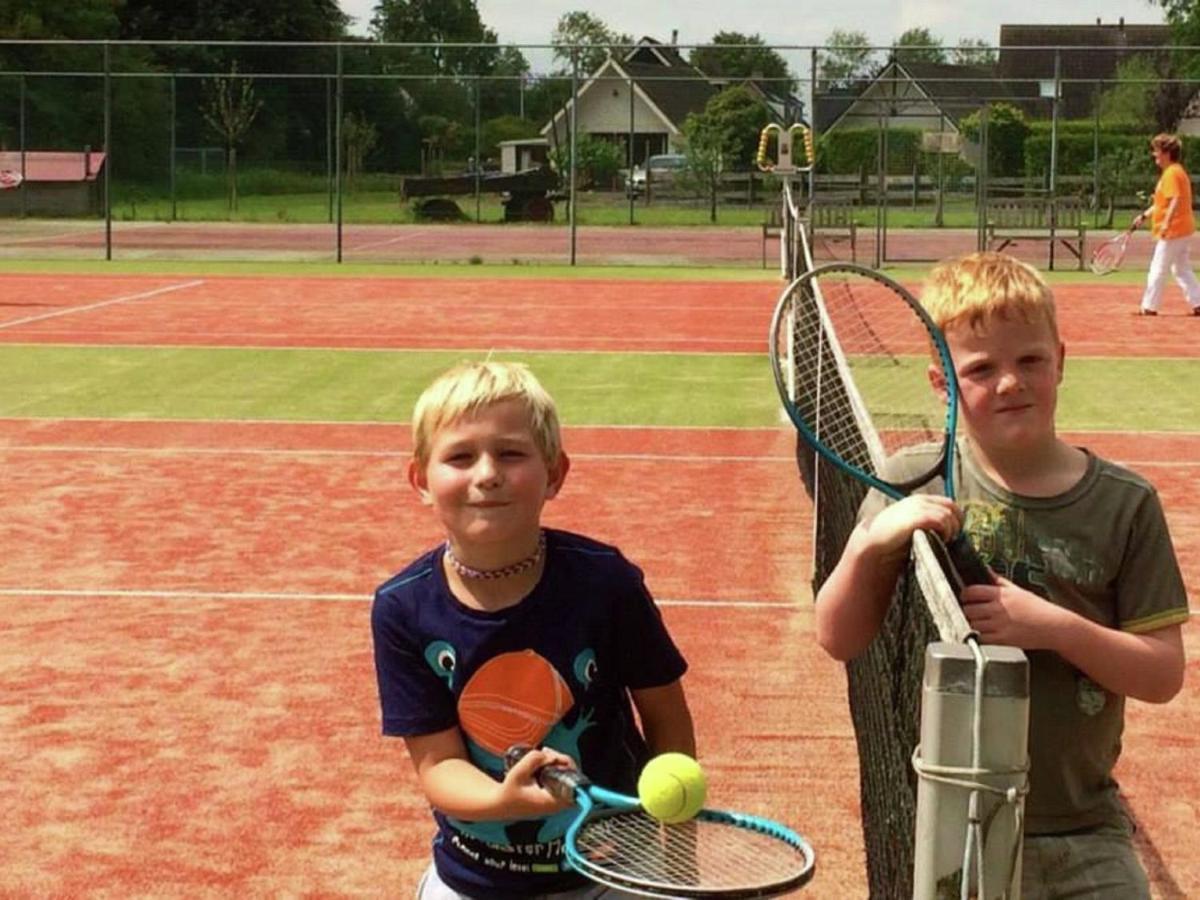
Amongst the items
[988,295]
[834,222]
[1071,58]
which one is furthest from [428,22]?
[988,295]

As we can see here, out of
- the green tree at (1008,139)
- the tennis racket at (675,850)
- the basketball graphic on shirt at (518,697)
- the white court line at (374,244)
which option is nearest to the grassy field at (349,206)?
the white court line at (374,244)

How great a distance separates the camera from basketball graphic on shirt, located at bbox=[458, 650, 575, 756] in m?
2.89

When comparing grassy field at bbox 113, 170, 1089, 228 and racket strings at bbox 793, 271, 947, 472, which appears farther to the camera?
grassy field at bbox 113, 170, 1089, 228

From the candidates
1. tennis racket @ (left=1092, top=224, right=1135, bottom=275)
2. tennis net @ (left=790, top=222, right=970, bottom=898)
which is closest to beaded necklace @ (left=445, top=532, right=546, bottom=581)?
tennis net @ (left=790, top=222, right=970, bottom=898)

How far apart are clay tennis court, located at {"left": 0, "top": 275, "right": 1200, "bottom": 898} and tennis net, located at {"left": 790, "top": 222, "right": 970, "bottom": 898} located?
1.53ft

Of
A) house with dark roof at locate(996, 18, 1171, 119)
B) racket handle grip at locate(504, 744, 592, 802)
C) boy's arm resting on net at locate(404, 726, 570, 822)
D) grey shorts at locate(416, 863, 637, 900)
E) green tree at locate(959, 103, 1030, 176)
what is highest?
house with dark roof at locate(996, 18, 1171, 119)

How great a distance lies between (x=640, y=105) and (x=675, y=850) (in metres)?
52.2

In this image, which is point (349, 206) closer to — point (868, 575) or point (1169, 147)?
point (1169, 147)

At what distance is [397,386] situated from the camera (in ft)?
46.8

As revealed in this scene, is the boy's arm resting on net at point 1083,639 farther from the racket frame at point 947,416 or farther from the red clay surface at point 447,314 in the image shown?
the red clay surface at point 447,314

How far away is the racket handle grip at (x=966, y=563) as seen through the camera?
268 centimetres

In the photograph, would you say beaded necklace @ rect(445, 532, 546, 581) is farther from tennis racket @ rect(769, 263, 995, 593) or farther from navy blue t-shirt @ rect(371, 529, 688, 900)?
tennis racket @ rect(769, 263, 995, 593)

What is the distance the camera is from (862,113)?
118ft

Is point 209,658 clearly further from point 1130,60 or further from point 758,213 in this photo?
point 1130,60
